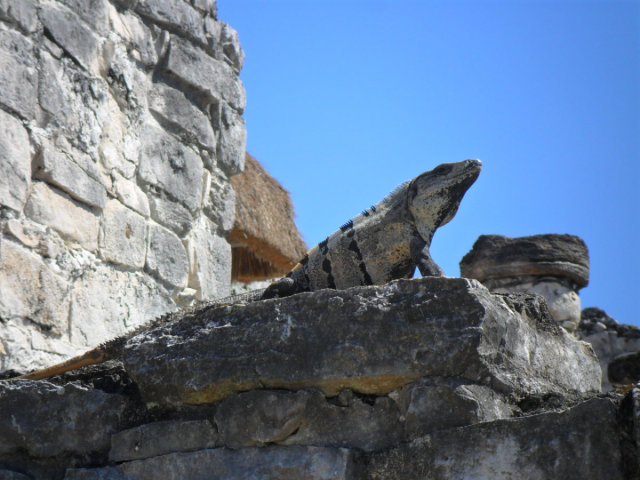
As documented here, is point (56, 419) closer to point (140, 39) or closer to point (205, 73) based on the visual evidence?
point (140, 39)

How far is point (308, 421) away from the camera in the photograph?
2.39 meters

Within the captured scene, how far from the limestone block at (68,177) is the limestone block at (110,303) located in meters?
0.48

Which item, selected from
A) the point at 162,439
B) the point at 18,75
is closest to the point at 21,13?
the point at 18,75

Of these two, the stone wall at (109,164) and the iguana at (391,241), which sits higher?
the stone wall at (109,164)

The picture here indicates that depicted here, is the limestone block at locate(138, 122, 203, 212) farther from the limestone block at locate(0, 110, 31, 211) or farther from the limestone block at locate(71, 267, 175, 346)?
the limestone block at locate(0, 110, 31, 211)

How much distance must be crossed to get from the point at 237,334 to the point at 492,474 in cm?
95

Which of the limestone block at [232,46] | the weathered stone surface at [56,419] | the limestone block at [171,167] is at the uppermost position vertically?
the limestone block at [232,46]

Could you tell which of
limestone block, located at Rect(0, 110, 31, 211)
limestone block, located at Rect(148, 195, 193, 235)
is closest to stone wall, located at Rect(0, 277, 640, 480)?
limestone block, located at Rect(0, 110, 31, 211)

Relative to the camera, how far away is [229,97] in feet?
20.8

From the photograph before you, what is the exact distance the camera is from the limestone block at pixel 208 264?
5.76 meters

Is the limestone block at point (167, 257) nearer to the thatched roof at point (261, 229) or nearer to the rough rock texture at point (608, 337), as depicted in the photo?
the thatched roof at point (261, 229)

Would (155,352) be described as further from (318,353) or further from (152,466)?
(318,353)

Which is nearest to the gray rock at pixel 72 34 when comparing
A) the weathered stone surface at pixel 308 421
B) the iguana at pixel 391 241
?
the iguana at pixel 391 241

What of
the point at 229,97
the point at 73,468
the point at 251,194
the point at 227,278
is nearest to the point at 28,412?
the point at 73,468
